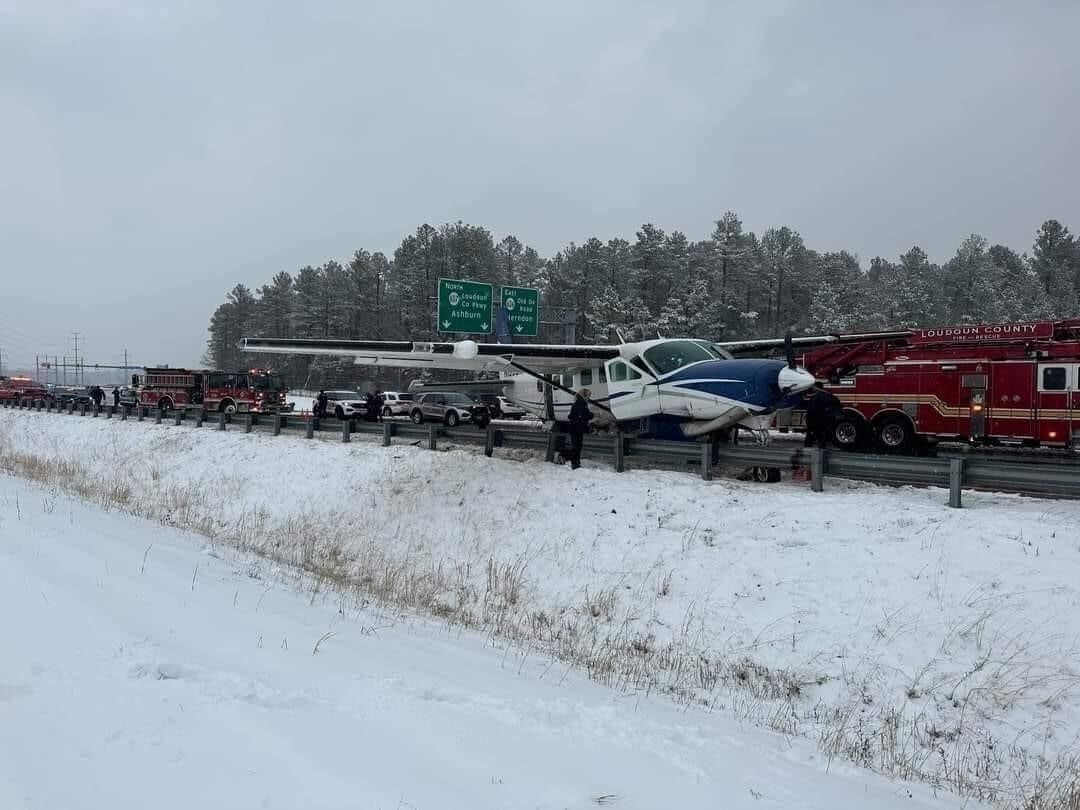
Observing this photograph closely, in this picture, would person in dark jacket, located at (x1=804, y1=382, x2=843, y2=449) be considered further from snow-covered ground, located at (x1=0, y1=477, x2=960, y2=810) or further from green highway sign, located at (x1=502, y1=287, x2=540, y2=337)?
green highway sign, located at (x1=502, y1=287, x2=540, y2=337)

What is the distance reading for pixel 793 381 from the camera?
12805mm

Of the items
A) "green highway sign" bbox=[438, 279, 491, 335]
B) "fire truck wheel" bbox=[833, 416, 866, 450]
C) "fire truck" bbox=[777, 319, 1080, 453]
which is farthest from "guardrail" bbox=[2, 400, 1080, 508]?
"green highway sign" bbox=[438, 279, 491, 335]

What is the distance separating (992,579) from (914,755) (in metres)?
3.25

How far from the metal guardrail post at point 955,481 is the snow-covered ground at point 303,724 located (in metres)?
6.65

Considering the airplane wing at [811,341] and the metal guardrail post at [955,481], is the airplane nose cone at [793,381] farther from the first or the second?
the airplane wing at [811,341]

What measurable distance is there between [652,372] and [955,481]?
6.64 m

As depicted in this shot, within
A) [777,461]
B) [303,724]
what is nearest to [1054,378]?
[777,461]

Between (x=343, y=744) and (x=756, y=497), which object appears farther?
(x=756, y=497)

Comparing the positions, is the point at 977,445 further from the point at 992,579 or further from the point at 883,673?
the point at 883,673

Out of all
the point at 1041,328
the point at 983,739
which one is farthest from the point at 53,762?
the point at 1041,328

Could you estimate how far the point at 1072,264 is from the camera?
2633 inches

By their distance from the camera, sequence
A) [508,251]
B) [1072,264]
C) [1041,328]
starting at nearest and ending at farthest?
[1041,328] < [1072,264] < [508,251]

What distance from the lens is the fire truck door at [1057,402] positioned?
15961 millimetres

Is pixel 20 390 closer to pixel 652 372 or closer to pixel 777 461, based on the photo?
pixel 652 372
